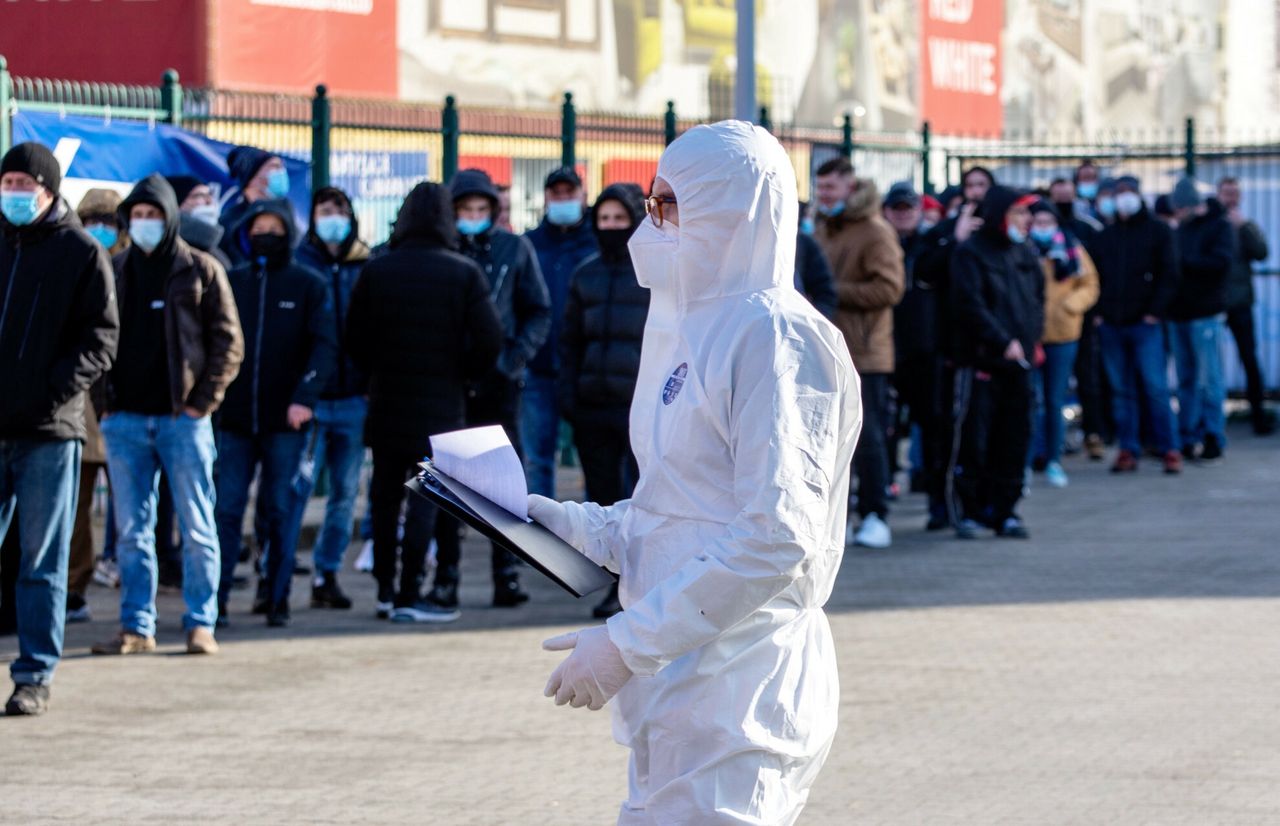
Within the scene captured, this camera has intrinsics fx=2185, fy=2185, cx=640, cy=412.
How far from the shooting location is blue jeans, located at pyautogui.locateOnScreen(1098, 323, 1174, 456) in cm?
1669

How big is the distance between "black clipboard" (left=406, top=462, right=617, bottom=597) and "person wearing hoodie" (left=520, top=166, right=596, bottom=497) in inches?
→ 299

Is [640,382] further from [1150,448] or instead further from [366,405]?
[1150,448]

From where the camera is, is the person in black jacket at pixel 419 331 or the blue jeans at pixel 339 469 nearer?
the person in black jacket at pixel 419 331

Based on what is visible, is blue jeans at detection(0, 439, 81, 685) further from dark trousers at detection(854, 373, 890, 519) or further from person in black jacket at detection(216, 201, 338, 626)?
dark trousers at detection(854, 373, 890, 519)

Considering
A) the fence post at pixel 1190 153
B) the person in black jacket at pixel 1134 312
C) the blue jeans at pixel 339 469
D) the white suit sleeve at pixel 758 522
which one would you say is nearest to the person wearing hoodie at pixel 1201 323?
the person in black jacket at pixel 1134 312

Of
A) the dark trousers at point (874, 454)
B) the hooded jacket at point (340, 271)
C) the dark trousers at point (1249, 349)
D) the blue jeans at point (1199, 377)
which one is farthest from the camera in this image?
the dark trousers at point (1249, 349)

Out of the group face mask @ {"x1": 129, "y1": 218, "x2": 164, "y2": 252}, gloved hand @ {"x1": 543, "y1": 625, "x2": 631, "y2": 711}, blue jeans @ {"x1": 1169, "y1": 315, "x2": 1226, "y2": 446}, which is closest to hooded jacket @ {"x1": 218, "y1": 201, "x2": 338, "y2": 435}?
face mask @ {"x1": 129, "y1": 218, "x2": 164, "y2": 252}

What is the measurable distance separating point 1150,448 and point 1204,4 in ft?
174

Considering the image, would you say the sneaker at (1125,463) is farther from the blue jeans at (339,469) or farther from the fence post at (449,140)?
the blue jeans at (339,469)

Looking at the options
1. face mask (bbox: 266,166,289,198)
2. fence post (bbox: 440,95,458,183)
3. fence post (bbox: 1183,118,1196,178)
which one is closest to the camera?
face mask (bbox: 266,166,289,198)

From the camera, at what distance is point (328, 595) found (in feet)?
35.8

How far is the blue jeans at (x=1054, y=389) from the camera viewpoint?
15.7 m

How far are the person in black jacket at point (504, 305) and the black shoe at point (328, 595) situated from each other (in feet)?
2.02

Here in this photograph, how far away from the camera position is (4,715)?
8.26 meters
